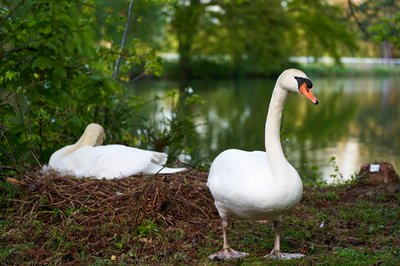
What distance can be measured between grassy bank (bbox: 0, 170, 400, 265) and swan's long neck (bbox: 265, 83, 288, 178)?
2.47 ft

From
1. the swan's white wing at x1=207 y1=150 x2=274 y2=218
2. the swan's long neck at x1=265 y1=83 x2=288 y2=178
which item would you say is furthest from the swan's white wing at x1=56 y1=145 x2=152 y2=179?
the swan's long neck at x1=265 y1=83 x2=288 y2=178

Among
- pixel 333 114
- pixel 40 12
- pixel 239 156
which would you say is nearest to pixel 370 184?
pixel 239 156

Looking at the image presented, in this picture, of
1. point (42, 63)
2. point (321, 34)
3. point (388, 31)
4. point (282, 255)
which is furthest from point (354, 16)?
point (321, 34)

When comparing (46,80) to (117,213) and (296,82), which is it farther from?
(296,82)

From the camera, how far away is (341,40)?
135 ft

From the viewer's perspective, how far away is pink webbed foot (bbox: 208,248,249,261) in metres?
5.49

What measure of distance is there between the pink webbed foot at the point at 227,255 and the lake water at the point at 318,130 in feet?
13.1

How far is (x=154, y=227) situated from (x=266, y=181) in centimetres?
145

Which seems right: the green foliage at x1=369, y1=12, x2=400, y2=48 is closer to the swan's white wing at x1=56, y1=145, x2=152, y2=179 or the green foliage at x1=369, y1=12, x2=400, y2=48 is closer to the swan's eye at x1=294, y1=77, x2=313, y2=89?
the swan's white wing at x1=56, y1=145, x2=152, y2=179

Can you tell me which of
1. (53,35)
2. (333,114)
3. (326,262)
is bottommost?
(333,114)

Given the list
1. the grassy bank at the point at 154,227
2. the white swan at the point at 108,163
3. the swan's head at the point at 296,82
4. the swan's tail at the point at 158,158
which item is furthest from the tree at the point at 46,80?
the swan's head at the point at 296,82

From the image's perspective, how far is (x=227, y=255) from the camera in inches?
217

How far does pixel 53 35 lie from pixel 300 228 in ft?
13.7

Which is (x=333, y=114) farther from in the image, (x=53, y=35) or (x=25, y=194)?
(x=25, y=194)
